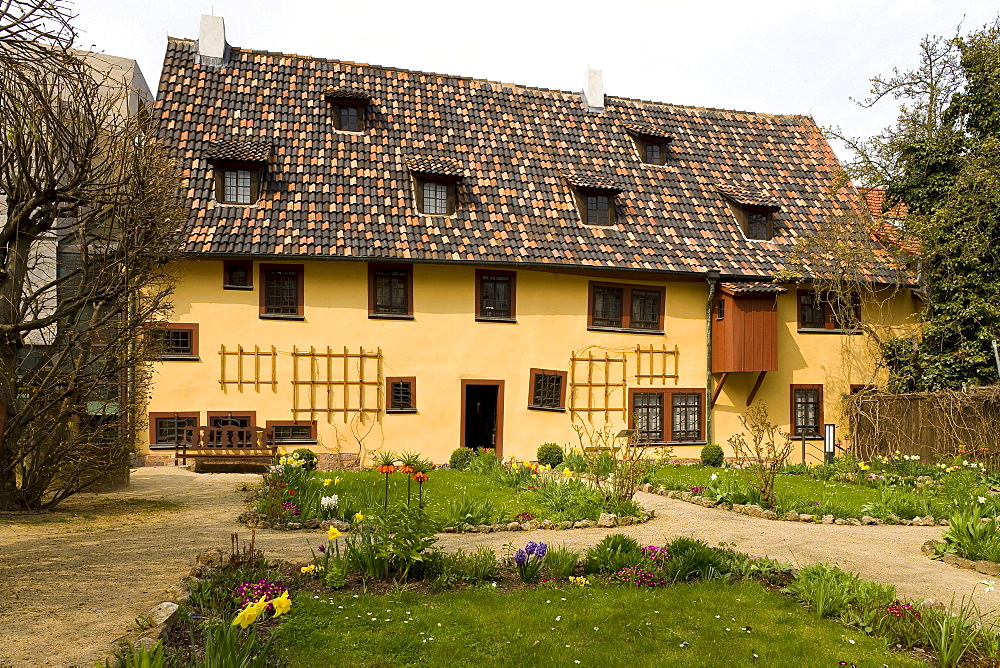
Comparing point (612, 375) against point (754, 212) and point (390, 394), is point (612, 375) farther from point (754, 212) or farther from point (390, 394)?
point (754, 212)

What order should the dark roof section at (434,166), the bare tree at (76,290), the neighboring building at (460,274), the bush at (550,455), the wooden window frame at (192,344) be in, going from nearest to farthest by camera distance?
the bare tree at (76,290)
the wooden window frame at (192,344)
the neighboring building at (460,274)
the bush at (550,455)
the dark roof section at (434,166)

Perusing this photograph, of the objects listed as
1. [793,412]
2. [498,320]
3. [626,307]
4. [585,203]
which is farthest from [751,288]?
[498,320]

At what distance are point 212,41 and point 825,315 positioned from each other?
60.7 ft

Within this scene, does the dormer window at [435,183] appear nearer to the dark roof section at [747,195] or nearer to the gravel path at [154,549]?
the dark roof section at [747,195]

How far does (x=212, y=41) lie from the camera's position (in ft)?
70.7

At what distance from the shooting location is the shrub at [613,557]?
802cm

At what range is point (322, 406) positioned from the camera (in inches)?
734

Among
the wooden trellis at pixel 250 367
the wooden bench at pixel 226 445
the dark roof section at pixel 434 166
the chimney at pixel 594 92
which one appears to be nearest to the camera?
the wooden bench at pixel 226 445

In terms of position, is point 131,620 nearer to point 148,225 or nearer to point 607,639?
point 607,639

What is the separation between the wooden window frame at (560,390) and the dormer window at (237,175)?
803 cm

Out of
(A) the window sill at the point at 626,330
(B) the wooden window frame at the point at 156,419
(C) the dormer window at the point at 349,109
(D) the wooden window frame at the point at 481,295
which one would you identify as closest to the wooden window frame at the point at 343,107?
(C) the dormer window at the point at 349,109

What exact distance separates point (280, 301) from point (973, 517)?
14538mm

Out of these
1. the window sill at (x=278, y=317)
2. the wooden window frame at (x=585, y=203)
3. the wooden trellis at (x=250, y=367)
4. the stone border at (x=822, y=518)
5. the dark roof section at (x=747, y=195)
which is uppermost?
the dark roof section at (x=747, y=195)

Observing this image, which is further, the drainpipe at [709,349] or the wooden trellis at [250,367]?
the drainpipe at [709,349]
